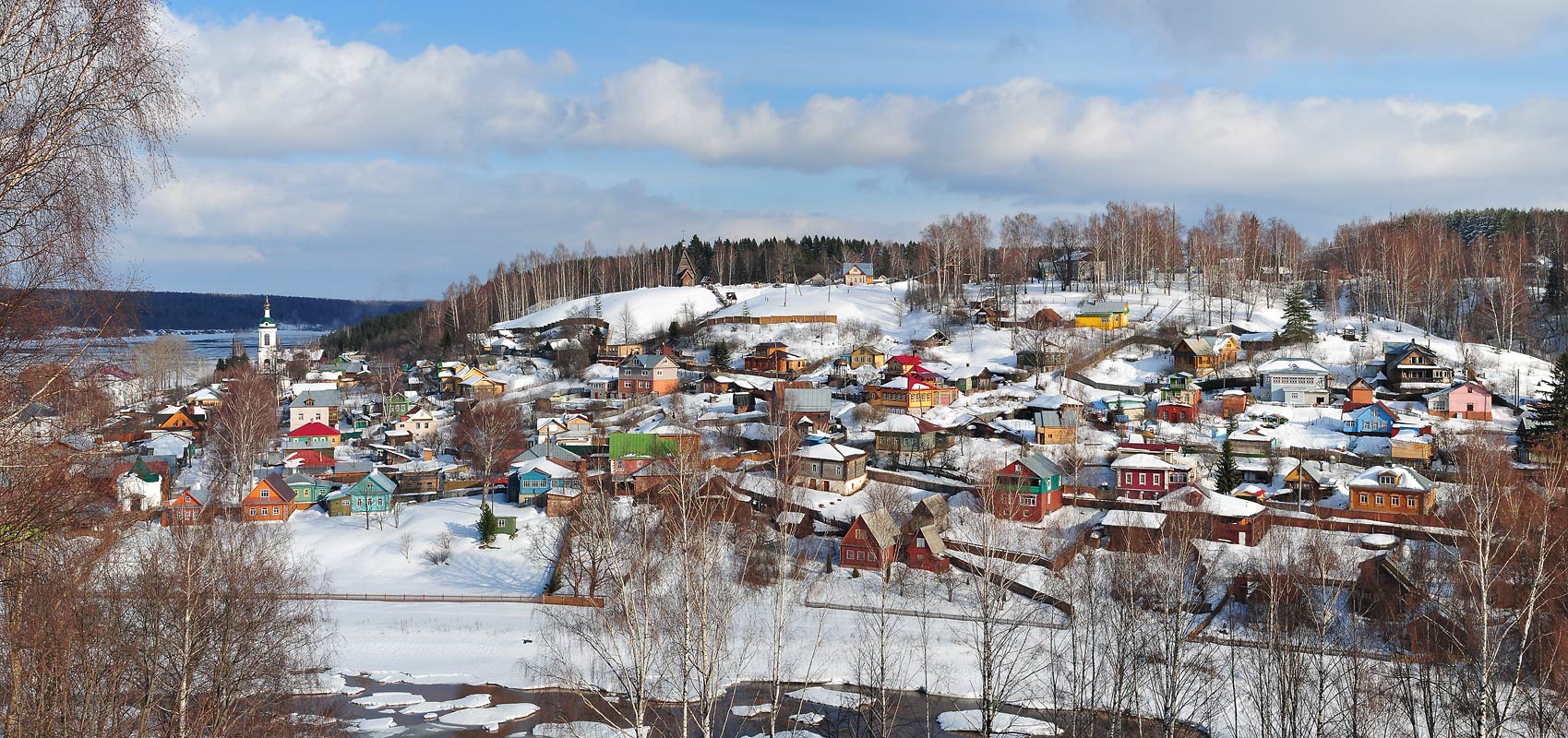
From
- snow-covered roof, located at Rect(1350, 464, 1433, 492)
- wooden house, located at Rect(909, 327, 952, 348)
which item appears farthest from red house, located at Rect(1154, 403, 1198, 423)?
wooden house, located at Rect(909, 327, 952, 348)

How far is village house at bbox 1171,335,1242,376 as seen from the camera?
4909 centimetres

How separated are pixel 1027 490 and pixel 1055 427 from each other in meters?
7.97

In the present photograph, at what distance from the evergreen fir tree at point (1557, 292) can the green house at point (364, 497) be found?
6283 cm

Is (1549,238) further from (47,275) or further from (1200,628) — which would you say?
(47,275)

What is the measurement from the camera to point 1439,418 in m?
39.3

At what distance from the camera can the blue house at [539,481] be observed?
3478 cm

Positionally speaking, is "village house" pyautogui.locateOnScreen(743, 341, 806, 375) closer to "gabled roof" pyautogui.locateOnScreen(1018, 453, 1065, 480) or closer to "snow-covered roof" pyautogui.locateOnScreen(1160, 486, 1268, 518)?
"gabled roof" pyautogui.locateOnScreen(1018, 453, 1065, 480)

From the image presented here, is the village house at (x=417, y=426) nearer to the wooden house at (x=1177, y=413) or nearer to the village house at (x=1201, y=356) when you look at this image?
the wooden house at (x=1177, y=413)

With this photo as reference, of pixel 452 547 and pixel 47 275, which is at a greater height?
pixel 47 275

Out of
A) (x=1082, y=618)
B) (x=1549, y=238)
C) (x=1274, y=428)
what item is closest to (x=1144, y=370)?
(x=1274, y=428)

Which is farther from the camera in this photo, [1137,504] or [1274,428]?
[1274,428]

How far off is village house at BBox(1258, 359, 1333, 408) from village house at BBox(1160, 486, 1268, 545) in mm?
16172

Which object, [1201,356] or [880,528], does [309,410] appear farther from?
[1201,356]

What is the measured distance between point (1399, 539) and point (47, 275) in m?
31.0
